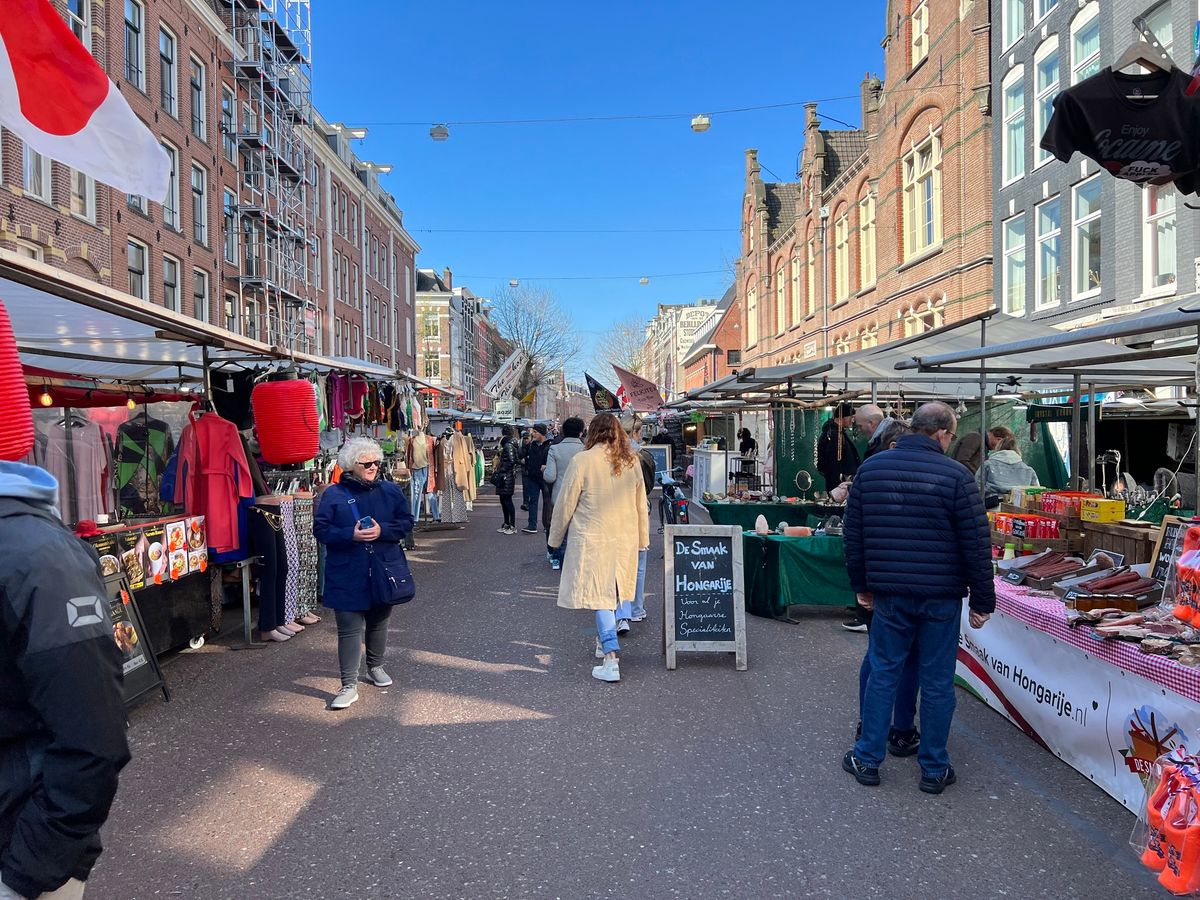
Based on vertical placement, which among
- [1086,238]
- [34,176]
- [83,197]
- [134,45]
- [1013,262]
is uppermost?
[134,45]

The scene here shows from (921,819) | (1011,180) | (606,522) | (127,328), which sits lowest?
(921,819)

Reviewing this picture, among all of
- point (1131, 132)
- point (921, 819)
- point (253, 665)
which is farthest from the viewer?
point (253, 665)

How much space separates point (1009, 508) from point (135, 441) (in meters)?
7.40

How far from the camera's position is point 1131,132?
183 inches

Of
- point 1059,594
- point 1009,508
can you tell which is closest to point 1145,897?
point 1059,594

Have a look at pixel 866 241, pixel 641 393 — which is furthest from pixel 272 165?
pixel 866 241

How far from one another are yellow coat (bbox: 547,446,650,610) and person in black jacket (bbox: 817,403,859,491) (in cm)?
633

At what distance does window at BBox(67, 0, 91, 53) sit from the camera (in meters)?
17.0

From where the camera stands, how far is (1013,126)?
59.4 feet

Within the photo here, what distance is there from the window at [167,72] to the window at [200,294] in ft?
14.1

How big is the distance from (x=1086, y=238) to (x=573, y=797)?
1606cm

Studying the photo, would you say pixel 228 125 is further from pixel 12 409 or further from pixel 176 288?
pixel 12 409

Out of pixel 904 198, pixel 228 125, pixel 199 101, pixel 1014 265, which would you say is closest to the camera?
pixel 1014 265

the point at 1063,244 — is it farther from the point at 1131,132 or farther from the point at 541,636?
the point at 541,636
